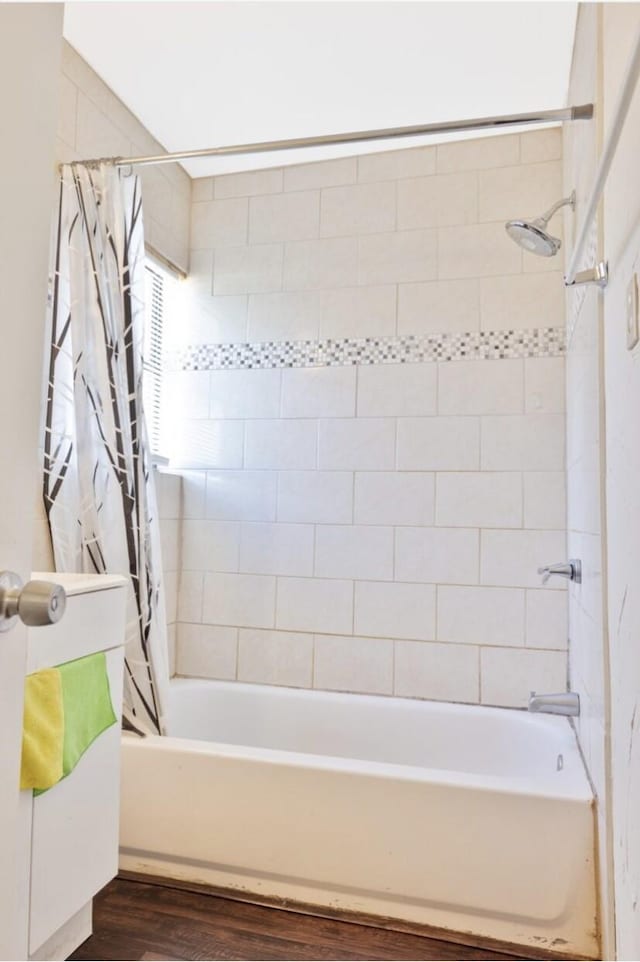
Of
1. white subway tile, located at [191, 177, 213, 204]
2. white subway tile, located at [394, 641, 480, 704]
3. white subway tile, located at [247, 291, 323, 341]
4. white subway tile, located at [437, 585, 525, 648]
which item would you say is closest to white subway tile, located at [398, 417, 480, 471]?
white subway tile, located at [437, 585, 525, 648]

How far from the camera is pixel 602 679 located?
1.27 metres

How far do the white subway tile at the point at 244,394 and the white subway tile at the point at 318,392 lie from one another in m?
0.05

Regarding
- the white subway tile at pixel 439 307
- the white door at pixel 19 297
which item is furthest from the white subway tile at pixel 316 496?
the white door at pixel 19 297

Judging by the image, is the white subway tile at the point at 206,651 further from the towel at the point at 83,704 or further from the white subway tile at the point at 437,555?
the towel at the point at 83,704

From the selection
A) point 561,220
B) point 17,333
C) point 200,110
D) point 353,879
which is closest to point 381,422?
point 561,220

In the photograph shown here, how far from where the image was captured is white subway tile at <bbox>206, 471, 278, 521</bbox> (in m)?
2.54

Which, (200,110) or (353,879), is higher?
(200,110)

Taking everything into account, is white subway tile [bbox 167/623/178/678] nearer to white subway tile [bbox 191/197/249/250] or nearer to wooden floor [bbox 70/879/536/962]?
wooden floor [bbox 70/879/536/962]

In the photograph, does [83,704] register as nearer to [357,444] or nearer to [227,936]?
[227,936]

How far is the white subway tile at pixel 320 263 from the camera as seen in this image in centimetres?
252

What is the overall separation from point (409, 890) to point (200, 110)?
9.12 feet

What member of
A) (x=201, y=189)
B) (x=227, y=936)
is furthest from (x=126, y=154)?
(x=227, y=936)

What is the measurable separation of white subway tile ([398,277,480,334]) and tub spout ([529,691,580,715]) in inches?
56.2

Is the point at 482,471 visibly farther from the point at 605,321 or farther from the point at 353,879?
the point at 353,879
